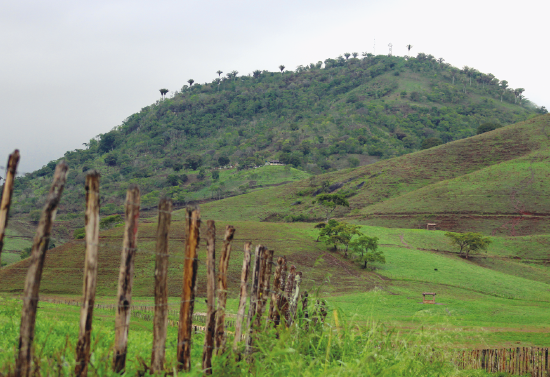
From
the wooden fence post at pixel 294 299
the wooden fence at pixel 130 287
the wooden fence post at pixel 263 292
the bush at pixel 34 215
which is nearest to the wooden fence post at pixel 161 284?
the wooden fence at pixel 130 287

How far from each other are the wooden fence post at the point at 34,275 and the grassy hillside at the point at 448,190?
77264mm

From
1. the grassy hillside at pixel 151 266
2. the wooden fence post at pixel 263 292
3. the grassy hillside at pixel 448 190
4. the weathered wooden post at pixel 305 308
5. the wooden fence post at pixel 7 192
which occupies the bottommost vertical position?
the grassy hillside at pixel 151 266

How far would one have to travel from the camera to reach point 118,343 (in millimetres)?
5676

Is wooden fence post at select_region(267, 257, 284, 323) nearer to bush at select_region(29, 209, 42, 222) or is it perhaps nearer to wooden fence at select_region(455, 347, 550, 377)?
wooden fence at select_region(455, 347, 550, 377)

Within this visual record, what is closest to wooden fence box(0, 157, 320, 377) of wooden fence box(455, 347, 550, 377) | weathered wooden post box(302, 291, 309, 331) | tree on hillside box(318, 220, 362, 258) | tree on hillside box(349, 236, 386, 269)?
weathered wooden post box(302, 291, 309, 331)

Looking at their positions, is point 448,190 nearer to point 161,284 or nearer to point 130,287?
point 161,284

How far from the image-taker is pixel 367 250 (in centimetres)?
5375

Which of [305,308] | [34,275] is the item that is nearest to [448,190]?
[305,308]

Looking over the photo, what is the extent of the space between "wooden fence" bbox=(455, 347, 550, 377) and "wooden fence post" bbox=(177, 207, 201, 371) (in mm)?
10750

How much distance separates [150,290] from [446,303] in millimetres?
24958

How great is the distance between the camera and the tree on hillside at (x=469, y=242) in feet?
186

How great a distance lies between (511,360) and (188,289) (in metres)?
13.2

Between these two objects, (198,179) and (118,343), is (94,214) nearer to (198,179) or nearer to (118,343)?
(118,343)

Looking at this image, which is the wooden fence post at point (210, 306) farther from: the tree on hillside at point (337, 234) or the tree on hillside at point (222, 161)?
the tree on hillside at point (222, 161)
